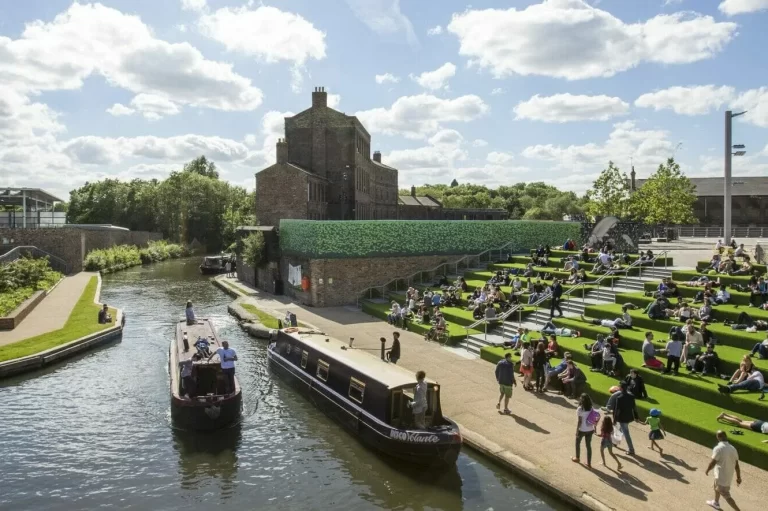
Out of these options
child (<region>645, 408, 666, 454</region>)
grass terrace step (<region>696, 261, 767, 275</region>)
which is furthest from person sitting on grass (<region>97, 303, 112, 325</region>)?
grass terrace step (<region>696, 261, 767, 275</region>)

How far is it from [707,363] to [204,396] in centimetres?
1354

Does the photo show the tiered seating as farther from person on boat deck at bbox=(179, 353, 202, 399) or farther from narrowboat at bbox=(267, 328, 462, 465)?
person on boat deck at bbox=(179, 353, 202, 399)

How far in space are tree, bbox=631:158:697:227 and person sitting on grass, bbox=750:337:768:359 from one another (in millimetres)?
36779

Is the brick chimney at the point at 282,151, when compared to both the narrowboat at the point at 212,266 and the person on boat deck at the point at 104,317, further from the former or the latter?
the person on boat deck at the point at 104,317

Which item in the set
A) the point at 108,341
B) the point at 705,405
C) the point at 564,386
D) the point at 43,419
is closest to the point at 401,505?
the point at 564,386

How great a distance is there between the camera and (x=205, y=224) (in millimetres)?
94938

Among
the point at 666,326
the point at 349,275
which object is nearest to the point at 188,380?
the point at 666,326

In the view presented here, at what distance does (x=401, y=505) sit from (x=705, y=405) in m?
8.15

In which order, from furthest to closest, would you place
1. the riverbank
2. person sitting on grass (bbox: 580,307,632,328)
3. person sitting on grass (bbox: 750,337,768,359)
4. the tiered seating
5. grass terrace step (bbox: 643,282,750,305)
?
the riverbank < grass terrace step (bbox: 643,282,750,305) < person sitting on grass (bbox: 580,307,632,328) < person sitting on grass (bbox: 750,337,768,359) < the tiered seating

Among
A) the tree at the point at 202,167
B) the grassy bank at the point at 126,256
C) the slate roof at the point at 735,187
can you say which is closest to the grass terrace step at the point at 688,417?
the grassy bank at the point at 126,256

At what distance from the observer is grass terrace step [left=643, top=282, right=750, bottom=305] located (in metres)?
20.8

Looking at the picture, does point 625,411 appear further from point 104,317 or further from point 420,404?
point 104,317

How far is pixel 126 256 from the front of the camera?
6675 cm

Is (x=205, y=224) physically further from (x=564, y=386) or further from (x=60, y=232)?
(x=564, y=386)
